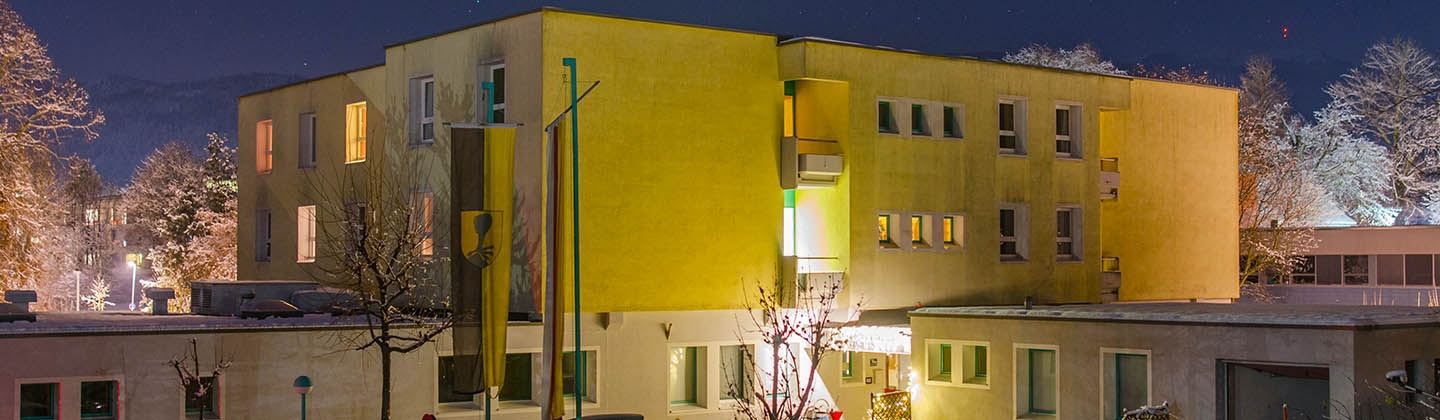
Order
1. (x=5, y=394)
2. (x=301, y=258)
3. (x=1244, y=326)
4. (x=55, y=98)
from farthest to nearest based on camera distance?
(x=55, y=98) → (x=301, y=258) → (x=1244, y=326) → (x=5, y=394)

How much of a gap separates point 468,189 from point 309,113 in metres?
15.6

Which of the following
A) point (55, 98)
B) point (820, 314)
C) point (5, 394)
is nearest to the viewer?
point (5, 394)

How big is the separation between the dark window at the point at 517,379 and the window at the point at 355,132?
8.77 metres

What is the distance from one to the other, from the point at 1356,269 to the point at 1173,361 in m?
39.5

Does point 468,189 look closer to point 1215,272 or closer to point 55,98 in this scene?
point 55,98

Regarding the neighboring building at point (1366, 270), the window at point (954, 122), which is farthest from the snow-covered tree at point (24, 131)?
the neighboring building at point (1366, 270)

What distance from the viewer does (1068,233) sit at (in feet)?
120

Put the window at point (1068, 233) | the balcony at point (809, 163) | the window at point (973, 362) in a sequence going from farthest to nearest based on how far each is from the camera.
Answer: the window at point (1068, 233) → the balcony at point (809, 163) → the window at point (973, 362)

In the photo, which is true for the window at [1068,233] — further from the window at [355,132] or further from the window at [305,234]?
the window at [305,234]

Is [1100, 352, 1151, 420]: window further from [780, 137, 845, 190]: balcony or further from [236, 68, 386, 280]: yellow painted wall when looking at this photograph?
[236, 68, 386, 280]: yellow painted wall

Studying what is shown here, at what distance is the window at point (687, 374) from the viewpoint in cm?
2994

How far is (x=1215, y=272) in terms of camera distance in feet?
132

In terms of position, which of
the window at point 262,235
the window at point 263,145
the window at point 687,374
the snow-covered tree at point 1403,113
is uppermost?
the snow-covered tree at point 1403,113

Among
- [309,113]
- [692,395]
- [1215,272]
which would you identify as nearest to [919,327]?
[692,395]
